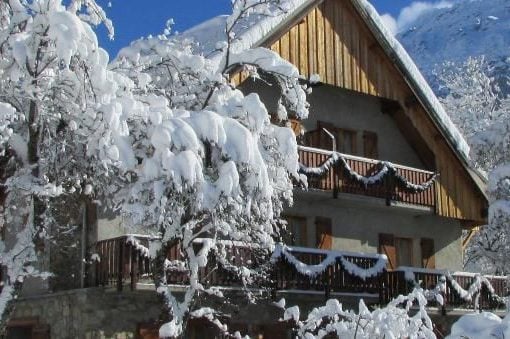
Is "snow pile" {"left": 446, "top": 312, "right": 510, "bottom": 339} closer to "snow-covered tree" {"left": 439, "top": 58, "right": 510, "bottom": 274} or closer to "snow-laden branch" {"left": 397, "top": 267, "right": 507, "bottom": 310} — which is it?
"snow-laden branch" {"left": 397, "top": 267, "right": 507, "bottom": 310}

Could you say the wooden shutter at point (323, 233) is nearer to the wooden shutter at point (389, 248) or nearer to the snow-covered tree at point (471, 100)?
the wooden shutter at point (389, 248)

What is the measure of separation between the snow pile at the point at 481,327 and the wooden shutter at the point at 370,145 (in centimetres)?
1705

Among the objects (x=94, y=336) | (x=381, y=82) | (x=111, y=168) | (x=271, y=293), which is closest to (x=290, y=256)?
(x=271, y=293)

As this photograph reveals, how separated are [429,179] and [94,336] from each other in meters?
10.1

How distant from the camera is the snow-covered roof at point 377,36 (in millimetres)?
19891

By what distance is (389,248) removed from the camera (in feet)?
76.7

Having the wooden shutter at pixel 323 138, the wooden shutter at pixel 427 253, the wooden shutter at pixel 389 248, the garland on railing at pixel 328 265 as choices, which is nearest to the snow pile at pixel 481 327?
the garland on railing at pixel 328 265

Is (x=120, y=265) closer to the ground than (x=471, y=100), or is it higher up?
closer to the ground

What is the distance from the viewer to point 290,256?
61.8 ft

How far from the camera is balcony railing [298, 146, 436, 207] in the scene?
67.0 ft

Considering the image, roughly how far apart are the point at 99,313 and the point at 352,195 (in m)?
7.14

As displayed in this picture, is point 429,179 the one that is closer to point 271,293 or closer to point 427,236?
A: point 427,236

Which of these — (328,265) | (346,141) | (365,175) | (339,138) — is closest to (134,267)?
(328,265)

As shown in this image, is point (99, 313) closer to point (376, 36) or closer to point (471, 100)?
point (376, 36)
